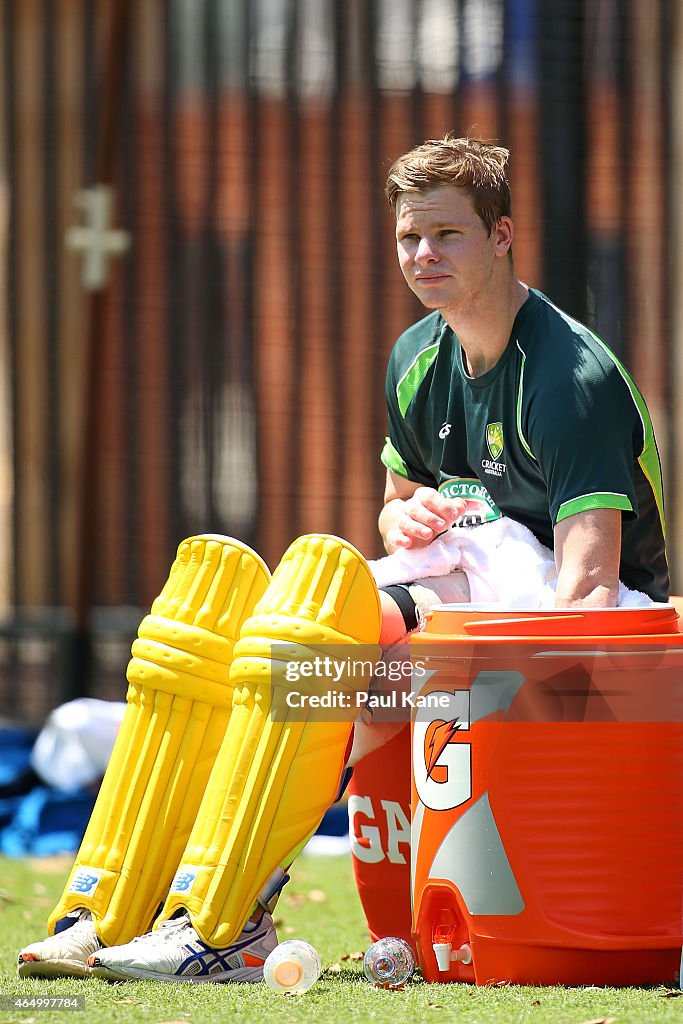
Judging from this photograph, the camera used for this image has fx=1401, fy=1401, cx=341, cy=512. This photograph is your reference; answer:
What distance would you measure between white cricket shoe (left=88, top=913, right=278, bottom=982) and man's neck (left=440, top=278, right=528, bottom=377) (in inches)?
43.0

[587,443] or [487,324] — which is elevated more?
[487,324]

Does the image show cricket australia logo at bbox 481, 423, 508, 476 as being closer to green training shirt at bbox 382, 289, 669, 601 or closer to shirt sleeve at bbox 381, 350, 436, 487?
green training shirt at bbox 382, 289, 669, 601

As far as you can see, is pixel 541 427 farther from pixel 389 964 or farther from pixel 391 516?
pixel 389 964

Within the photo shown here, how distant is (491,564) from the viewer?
252cm

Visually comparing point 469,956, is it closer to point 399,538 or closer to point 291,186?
point 399,538

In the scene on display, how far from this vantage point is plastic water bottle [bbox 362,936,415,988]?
2219 mm

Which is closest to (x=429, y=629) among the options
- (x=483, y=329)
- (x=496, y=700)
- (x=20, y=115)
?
(x=496, y=700)

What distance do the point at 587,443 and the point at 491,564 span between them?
0.32m

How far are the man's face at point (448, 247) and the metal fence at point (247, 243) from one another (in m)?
2.44

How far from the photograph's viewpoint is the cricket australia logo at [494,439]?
2516 millimetres

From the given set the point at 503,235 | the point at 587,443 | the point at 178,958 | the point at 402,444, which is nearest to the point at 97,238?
the point at 402,444

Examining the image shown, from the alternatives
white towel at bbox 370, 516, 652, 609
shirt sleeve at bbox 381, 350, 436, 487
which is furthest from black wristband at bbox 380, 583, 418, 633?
shirt sleeve at bbox 381, 350, 436, 487

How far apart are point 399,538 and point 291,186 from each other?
2.83 meters

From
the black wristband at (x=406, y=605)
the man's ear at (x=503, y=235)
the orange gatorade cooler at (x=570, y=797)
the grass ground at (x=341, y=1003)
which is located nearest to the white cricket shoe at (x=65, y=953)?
the grass ground at (x=341, y=1003)
